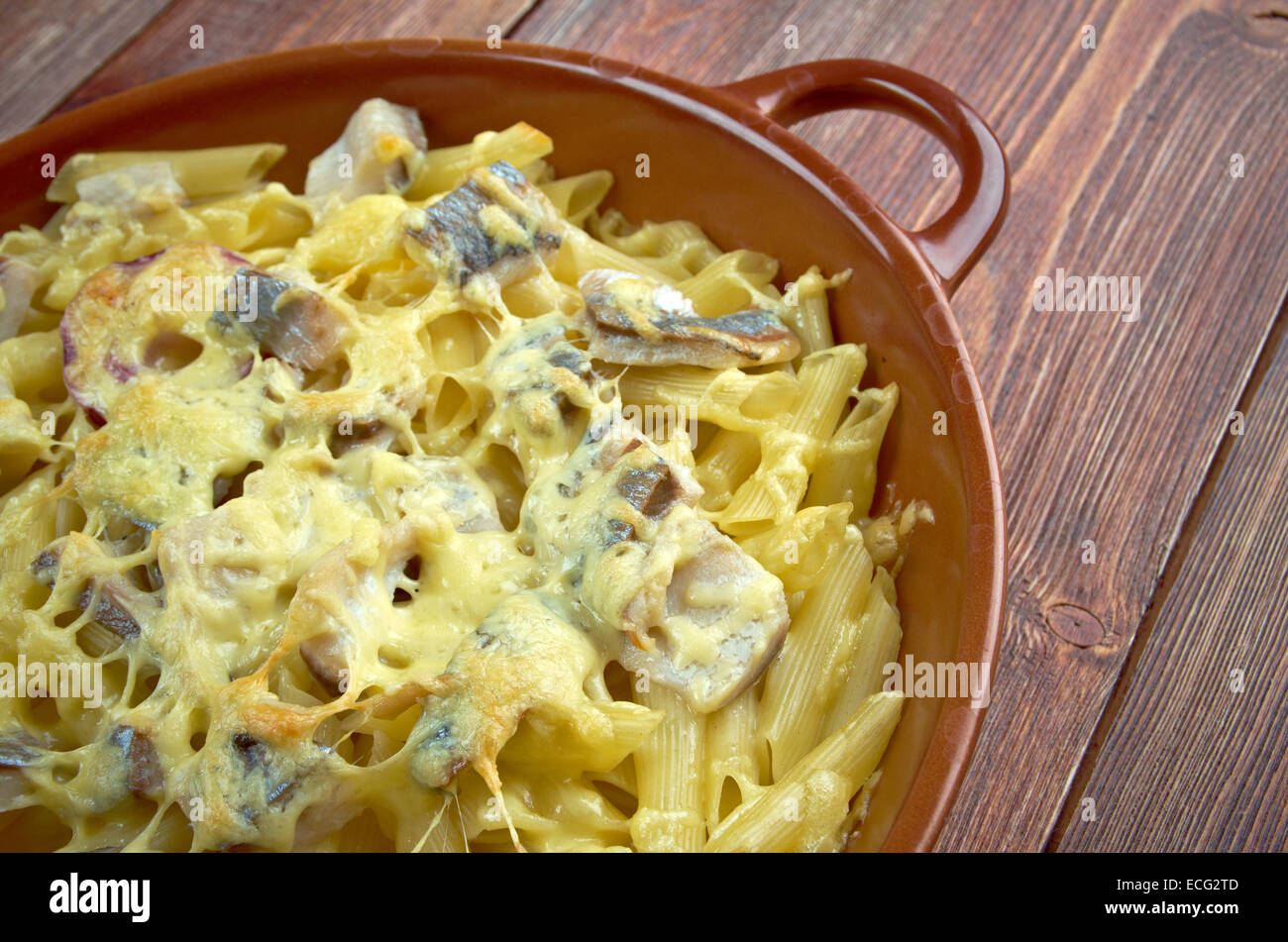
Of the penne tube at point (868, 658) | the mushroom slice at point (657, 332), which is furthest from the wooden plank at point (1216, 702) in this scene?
the mushroom slice at point (657, 332)

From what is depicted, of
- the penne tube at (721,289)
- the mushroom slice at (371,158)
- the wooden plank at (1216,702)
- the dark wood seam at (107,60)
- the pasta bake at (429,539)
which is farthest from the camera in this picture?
the dark wood seam at (107,60)

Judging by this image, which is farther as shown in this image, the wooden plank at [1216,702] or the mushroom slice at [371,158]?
the mushroom slice at [371,158]

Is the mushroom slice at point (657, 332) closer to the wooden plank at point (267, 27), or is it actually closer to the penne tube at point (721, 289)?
the penne tube at point (721, 289)

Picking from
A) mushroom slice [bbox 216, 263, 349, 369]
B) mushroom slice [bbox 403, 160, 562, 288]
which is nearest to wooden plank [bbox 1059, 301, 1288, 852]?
mushroom slice [bbox 403, 160, 562, 288]

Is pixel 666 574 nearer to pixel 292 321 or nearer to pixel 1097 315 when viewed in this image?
pixel 292 321

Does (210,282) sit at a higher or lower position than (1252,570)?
higher

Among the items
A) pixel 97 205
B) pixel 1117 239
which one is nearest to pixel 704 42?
pixel 1117 239
